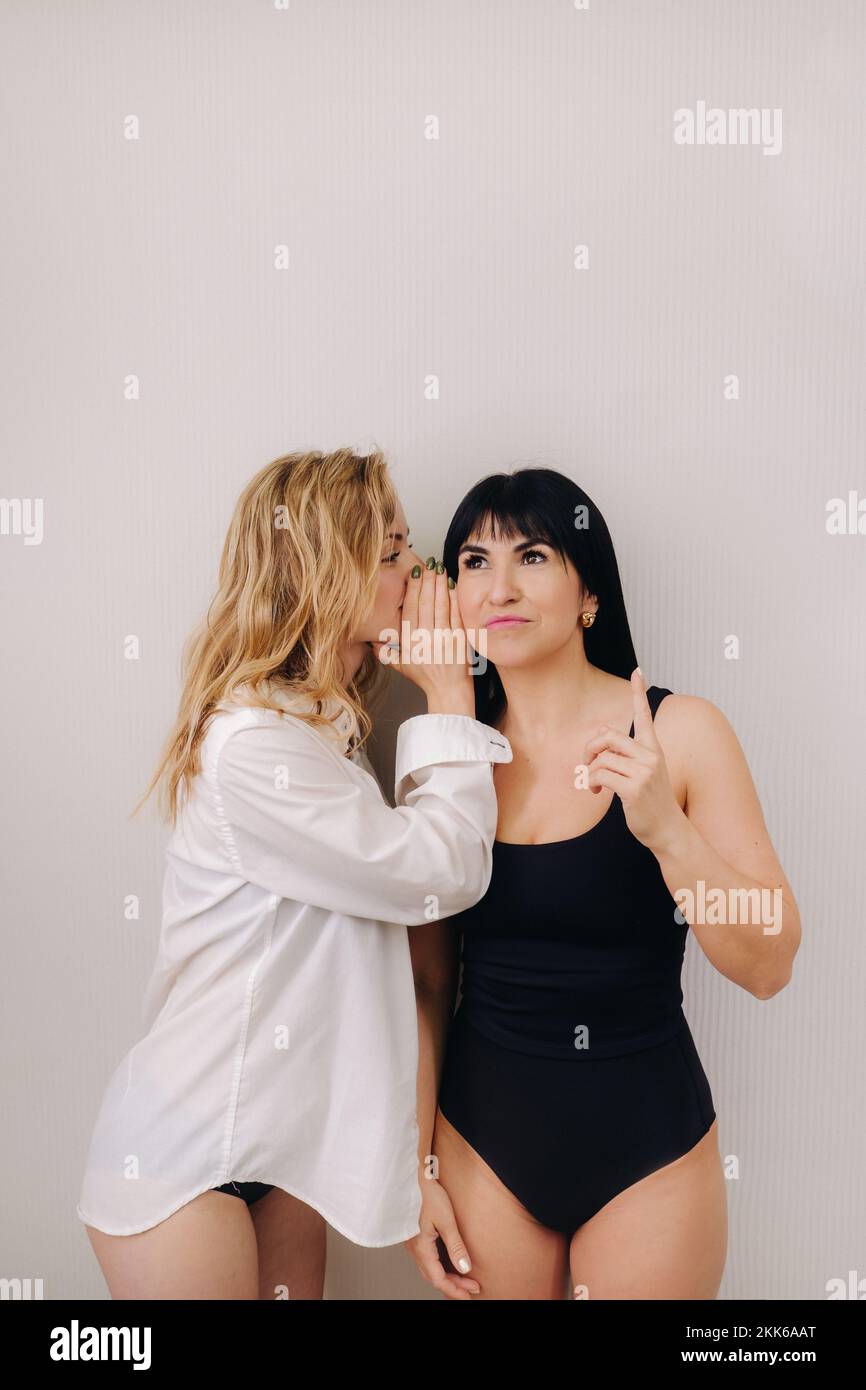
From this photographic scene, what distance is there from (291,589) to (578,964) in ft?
2.20

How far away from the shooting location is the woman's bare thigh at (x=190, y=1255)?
1348 millimetres

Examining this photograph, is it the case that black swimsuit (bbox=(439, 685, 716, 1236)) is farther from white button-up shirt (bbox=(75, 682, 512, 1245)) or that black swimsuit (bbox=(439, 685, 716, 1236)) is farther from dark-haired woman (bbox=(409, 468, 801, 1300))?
white button-up shirt (bbox=(75, 682, 512, 1245))

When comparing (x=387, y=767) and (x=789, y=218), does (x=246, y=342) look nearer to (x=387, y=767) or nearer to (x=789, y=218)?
(x=387, y=767)

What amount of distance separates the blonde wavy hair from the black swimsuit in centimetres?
38

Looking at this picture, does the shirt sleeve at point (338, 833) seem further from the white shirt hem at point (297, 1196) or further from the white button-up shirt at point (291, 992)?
the white shirt hem at point (297, 1196)

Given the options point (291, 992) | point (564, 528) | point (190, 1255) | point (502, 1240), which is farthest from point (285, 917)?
point (564, 528)

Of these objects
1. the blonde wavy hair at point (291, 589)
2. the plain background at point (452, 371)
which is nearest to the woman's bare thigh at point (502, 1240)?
the plain background at point (452, 371)

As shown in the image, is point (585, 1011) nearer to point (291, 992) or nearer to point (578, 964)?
point (578, 964)

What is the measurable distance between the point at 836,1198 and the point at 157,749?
1399mm

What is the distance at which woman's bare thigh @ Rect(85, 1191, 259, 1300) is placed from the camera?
1.35 meters

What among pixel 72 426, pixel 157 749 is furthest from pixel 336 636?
pixel 72 426

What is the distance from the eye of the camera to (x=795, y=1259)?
5.95 ft

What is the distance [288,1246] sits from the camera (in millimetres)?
1612

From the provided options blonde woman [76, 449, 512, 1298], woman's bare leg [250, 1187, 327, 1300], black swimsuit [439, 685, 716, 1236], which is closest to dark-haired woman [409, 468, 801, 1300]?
black swimsuit [439, 685, 716, 1236]
